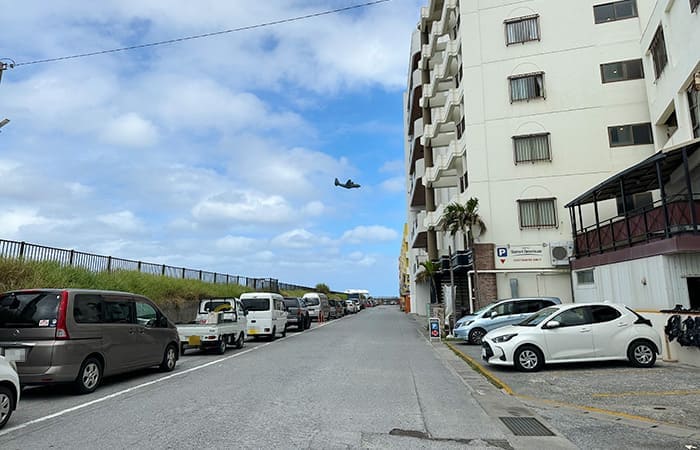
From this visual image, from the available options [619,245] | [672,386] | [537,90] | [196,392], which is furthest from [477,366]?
[537,90]

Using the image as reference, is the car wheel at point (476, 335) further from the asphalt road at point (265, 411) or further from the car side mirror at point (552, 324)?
the car side mirror at point (552, 324)

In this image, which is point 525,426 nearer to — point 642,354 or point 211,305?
point 642,354

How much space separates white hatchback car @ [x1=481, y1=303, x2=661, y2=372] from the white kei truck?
8.69 metres

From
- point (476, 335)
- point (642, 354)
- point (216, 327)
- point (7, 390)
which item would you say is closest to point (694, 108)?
point (642, 354)

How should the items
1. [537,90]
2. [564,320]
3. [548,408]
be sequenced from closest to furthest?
[548,408] < [564,320] < [537,90]

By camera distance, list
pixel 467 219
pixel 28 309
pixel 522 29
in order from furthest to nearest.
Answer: pixel 522 29 → pixel 467 219 → pixel 28 309

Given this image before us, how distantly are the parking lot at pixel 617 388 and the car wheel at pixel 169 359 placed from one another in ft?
24.3

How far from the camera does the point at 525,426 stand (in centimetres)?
688

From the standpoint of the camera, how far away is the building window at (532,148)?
84.4ft

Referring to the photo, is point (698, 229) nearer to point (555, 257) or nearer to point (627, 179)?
point (627, 179)

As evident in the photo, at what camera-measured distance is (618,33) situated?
25.8 meters

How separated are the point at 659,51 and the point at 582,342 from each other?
49.9ft

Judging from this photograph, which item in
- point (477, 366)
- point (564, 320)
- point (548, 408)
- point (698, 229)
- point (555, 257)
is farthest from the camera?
point (555, 257)

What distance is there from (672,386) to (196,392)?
28.7ft
